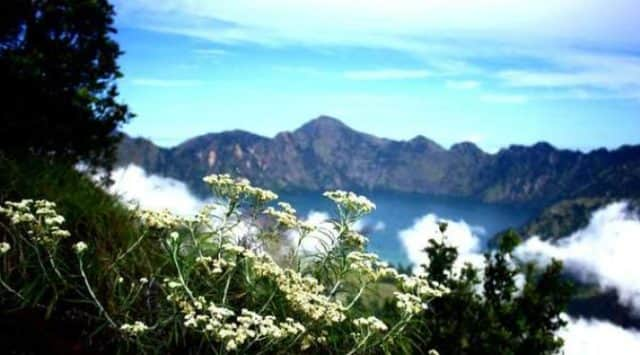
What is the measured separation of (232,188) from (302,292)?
1362 mm

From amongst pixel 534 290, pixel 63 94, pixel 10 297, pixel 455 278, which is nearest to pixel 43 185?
pixel 10 297

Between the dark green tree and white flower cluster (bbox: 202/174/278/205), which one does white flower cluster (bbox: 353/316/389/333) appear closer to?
white flower cluster (bbox: 202/174/278/205)

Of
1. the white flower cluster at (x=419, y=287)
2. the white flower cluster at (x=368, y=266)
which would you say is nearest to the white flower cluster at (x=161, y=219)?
the white flower cluster at (x=368, y=266)

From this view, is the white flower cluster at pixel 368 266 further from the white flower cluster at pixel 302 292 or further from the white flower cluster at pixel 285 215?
the white flower cluster at pixel 285 215

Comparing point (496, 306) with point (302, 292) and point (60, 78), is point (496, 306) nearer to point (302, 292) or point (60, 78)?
point (302, 292)

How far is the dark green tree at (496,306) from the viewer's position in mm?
16047

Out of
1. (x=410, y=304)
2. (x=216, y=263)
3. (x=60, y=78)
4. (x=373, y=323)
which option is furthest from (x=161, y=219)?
(x=60, y=78)

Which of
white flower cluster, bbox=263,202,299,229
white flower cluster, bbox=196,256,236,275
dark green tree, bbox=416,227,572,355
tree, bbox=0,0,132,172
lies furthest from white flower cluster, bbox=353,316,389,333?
tree, bbox=0,0,132,172

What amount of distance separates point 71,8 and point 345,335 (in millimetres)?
24246

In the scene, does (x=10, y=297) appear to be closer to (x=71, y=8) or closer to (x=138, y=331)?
(x=138, y=331)

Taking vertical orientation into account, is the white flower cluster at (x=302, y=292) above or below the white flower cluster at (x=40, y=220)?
below

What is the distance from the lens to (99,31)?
28547mm

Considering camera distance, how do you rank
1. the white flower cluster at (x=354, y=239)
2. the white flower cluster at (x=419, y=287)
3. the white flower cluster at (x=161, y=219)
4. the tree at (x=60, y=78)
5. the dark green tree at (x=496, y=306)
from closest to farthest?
1. the white flower cluster at (x=161, y=219)
2. the white flower cluster at (x=419, y=287)
3. the white flower cluster at (x=354, y=239)
4. the dark green tree at (x=496, y=306)
5. the tree at (x=60, y=78)

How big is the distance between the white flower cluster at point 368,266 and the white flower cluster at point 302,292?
18.4 inches
